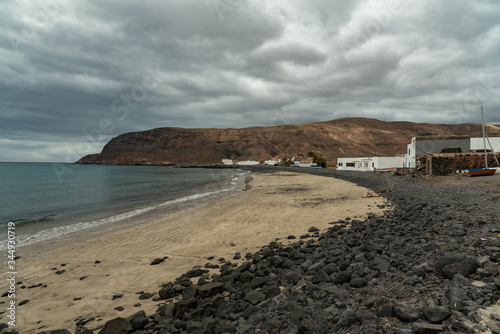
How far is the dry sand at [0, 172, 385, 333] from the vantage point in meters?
5.62

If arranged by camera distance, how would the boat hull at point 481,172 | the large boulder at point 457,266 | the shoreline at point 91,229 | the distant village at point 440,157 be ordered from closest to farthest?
the large boulder at point 457,266 < the shoreline at point 91,229 < the boat hull at point 481,172 < the distant village at point 440,157

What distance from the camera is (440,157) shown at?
28.2 m

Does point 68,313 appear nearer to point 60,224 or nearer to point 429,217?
point 429,217

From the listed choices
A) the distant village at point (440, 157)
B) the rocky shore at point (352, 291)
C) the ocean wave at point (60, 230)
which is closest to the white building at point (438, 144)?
the distant village at point (440, 157)

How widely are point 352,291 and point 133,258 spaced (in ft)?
23.9

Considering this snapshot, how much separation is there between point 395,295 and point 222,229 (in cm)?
875

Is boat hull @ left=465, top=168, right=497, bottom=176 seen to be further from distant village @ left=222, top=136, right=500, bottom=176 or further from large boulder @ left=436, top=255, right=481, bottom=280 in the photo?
large boulder @ left=436, top=255, right=481, bottom=280

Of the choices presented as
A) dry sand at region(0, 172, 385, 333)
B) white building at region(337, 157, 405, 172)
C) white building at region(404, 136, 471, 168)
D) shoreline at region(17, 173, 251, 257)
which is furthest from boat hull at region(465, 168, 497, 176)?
shoreline at region(17, 173, 251, 257)

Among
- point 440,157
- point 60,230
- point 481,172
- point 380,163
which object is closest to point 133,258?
point 60,230

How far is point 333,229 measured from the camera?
9.68 m

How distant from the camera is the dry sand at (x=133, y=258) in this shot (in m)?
5.62

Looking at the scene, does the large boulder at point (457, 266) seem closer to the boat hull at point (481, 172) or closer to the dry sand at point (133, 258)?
the dry sand at point (133, 258)

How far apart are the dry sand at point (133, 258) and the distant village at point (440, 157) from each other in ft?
65.5

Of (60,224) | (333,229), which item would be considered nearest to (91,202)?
(60,224)
